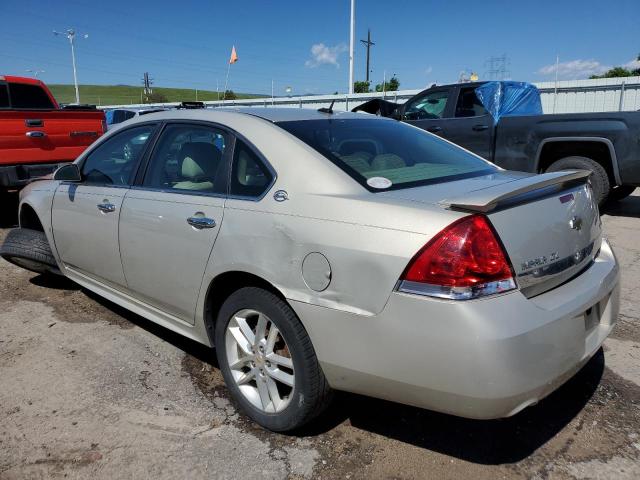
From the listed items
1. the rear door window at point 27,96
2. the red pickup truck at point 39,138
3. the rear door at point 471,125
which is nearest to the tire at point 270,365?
the red pickup truck at point 39,138

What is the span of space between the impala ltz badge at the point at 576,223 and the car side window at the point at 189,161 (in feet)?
5.53

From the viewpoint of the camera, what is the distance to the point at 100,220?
3.54 m

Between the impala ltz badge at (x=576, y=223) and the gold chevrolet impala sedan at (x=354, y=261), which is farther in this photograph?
the impala ltz badge at (x=576, y=223)

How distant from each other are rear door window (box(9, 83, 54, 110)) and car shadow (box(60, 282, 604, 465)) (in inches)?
340

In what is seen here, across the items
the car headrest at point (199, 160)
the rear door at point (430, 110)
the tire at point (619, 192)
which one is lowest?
the tire at point (619, 192)

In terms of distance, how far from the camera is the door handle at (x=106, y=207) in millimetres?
3412

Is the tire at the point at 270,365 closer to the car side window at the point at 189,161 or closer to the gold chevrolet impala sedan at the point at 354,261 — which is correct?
the gold chevrolet impala sedan at the point at 354,261

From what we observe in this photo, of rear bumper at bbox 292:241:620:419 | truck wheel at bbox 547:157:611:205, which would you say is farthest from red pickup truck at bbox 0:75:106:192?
truck wheel at bbox 547:157:611:205

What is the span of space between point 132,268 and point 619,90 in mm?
15200

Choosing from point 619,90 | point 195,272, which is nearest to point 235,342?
point 195,272

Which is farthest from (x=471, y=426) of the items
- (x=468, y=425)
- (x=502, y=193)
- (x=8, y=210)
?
(x=8, y=210)

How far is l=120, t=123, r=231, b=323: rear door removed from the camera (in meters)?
2.79

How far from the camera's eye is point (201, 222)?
274 centimetres

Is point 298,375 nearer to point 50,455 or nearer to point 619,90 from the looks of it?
point 50,455
